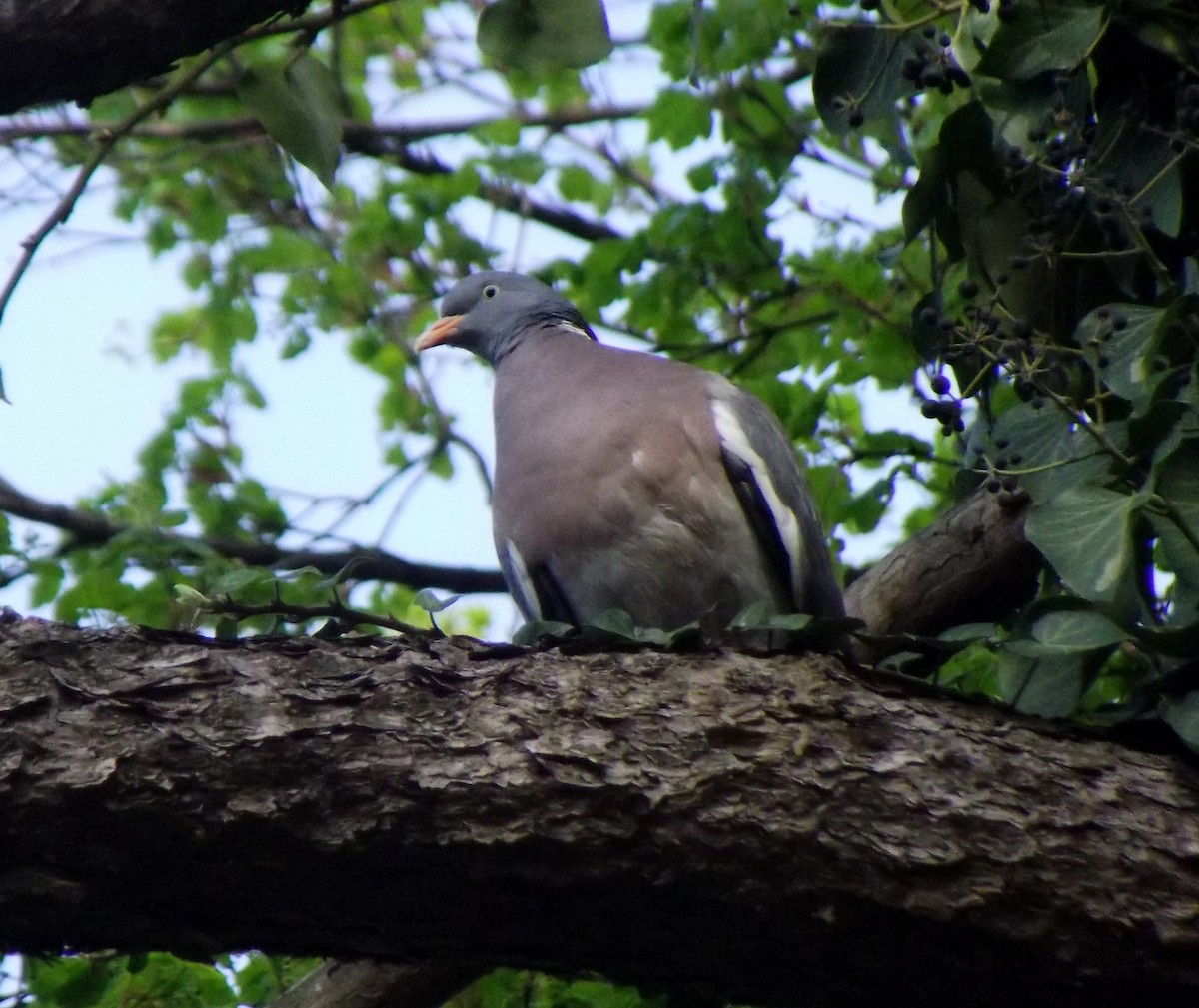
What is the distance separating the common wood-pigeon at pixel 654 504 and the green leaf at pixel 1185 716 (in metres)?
1.01

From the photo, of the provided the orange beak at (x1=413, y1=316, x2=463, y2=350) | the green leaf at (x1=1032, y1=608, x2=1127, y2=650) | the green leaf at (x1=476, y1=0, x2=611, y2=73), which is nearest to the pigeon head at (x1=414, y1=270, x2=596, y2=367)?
the orange beak at (x1=413, y1=316, x2=463, y2=350)

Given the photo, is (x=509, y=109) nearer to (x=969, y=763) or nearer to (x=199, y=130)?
(x=199, y=130)

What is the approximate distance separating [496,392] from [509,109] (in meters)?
2.88

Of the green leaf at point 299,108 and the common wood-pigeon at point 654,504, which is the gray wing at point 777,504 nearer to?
the common wood-pigeon at point 654,504

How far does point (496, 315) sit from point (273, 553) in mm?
1127

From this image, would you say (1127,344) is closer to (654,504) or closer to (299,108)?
(654,504)

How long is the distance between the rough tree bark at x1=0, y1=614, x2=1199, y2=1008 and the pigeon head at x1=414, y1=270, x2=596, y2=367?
2.14 meters

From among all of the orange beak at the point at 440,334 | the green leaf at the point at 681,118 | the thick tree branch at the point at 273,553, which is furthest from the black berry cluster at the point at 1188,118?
the thick tree branch at the point at 273,553

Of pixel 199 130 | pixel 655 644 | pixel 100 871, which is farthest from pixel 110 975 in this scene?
pixel 199 130

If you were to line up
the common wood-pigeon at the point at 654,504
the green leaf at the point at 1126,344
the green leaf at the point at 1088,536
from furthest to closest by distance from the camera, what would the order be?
the common wood-pigeon at the point at 654,504 < the green leaf at the point at 1126,344 < the green leaf at the point at 1088,536

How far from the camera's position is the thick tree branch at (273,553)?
487cm

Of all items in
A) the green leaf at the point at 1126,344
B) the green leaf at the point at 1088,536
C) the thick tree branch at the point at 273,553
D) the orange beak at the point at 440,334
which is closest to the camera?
the green leaf at the point at 1088,536

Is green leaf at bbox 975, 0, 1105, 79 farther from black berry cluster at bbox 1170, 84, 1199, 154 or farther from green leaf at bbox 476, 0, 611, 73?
green leaf at bbox 476, 0, 611, 73

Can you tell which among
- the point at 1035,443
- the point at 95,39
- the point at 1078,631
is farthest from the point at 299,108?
the point at 1078,631
